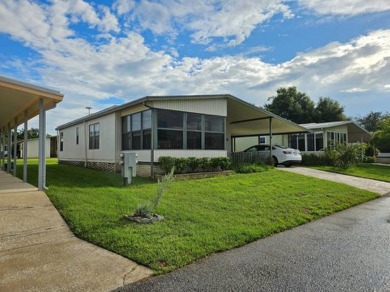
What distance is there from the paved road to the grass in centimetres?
29

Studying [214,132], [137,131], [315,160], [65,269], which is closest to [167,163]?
[137,131]

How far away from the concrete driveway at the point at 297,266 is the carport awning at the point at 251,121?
9988mm

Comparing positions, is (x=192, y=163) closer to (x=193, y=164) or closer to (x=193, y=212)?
(x=193, y=164)

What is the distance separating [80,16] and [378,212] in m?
10.9

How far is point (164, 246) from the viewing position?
177 inches

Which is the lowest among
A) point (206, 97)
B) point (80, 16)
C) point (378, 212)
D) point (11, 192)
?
point (378, 212)

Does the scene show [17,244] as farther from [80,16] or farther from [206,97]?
[206,97]

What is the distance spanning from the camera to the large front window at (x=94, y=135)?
16.7 meters

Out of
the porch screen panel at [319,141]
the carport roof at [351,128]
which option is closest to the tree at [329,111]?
the carport roof at [351,128]

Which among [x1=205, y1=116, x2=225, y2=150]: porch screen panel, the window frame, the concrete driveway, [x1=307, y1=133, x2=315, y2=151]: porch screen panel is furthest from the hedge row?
[x1=307, y1=133, x2=315, y2=151]: porch screen panel

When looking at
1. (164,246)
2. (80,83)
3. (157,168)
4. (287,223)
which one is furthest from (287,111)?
(164,246)

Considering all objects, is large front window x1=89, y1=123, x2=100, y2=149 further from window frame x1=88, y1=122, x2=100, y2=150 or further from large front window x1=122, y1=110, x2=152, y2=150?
large front window x1=122, y1=110, x2=152, y2=150

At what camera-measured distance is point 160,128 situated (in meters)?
12.2

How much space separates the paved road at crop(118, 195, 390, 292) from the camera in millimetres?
3441
